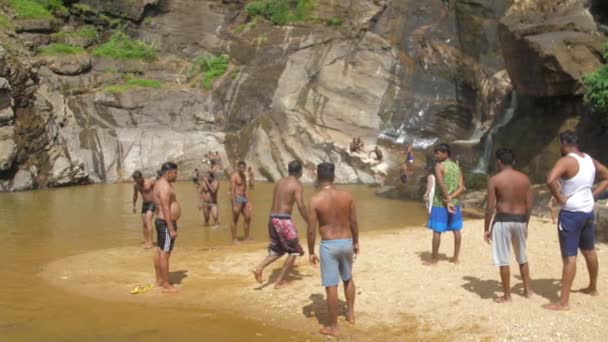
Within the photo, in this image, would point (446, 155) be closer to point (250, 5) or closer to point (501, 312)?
point (501, 312)

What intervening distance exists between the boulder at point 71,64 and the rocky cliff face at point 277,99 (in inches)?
2.6

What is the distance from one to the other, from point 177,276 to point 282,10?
3073 centimetres

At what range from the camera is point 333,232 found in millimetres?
6164

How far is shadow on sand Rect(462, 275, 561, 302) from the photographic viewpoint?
7.16 metres

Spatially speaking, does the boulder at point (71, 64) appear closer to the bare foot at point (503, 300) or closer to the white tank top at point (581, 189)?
the bare foot at point (503, 300)

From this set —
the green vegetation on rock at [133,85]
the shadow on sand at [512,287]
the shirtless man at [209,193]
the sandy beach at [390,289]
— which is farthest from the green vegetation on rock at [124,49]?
the shadow on sand at [512,287]

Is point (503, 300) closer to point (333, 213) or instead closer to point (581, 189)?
point (581, 189)

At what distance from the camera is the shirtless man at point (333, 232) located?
20.2ft

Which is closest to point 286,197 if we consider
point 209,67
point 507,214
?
point 507,214

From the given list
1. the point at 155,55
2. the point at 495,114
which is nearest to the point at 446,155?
the point at 495,114

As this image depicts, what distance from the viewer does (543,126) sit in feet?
60.1

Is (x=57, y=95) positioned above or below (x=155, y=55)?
below

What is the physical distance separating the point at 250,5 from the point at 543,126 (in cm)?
2471

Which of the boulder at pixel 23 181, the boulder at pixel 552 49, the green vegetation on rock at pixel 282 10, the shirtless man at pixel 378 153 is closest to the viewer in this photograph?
the boulder at pixel 552 49
